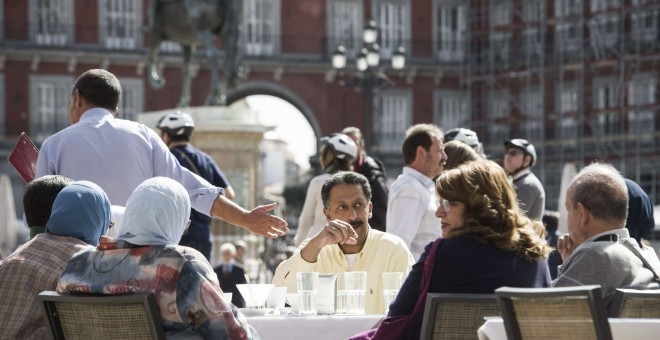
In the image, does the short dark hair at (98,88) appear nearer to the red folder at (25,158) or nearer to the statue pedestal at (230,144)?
the red folder at (25,158)

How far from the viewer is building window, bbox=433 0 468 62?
137 feet

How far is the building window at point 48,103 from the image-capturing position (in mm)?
38094

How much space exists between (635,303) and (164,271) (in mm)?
1439

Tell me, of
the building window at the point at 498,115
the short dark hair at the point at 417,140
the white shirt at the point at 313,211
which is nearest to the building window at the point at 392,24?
the building window at the point at 498,115

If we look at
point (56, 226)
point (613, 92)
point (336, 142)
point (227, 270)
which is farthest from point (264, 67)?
point (56, 226)

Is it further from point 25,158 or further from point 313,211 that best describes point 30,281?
point 313,211

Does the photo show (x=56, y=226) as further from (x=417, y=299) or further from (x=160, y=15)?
(x=160, y=15)

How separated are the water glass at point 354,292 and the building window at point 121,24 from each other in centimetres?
3437

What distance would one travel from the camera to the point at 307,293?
4.91 m

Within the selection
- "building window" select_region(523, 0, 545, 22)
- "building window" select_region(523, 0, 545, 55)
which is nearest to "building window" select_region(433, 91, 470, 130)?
"building window" select_region(523, 0, 545, 55)

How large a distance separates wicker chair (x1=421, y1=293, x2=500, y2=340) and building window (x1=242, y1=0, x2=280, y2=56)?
36.2m

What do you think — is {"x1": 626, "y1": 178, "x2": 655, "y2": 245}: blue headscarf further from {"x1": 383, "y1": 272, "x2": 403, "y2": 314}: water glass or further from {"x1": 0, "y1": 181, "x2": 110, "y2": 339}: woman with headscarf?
{"x1": 0, "y1": 181, "x2": 110, "y2": 339}: woman with headscarf

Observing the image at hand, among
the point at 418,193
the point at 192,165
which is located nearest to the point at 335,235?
the point at 418,193

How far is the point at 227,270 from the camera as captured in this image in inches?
499
